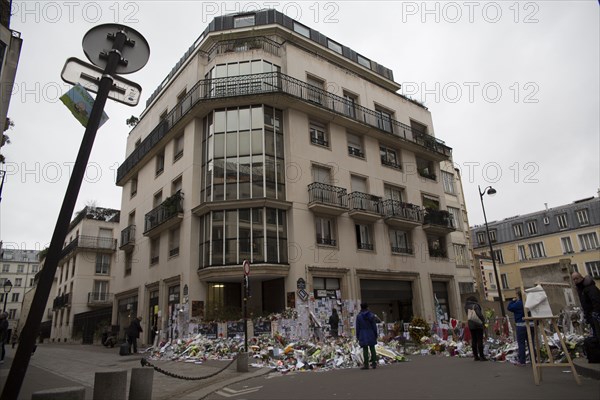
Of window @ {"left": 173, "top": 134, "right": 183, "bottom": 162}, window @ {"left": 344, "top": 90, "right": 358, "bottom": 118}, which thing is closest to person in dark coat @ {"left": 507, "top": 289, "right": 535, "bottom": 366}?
window @ {"left": 344, "top": 90, "right": 358, "bottom": 118}

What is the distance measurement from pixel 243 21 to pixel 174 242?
43.8ft

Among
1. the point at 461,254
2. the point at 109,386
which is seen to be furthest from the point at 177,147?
the point at 461,254

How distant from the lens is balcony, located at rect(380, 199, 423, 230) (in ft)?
73.7

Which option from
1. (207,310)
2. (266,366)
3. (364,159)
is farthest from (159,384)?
(364,159)

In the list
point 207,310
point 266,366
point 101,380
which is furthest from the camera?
point 207,310

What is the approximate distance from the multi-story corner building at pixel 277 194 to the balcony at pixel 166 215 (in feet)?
0.34

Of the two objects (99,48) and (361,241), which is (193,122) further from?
(99,48)

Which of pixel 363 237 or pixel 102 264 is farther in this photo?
pixel 102 264

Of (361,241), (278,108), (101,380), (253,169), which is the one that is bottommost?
(101,380)

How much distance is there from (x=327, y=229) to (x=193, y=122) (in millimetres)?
8920

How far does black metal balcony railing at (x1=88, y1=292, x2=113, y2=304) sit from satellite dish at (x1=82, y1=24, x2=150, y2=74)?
119ft

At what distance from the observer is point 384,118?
2519 cm

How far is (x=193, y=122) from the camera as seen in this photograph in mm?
20703

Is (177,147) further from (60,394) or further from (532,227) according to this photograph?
(532,227)
